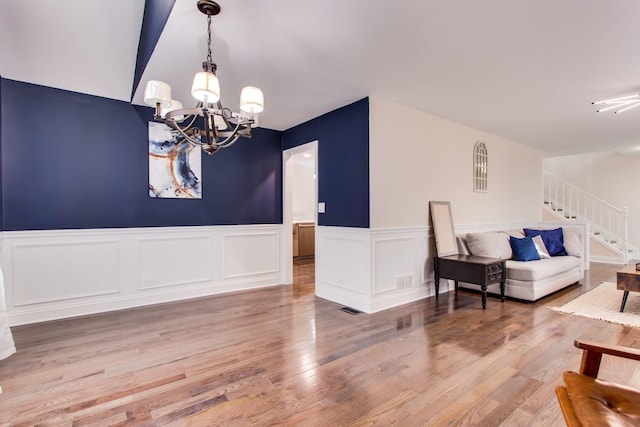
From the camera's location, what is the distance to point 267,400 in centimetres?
199

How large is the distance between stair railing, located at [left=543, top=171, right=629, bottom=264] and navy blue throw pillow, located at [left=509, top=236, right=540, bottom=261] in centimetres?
404

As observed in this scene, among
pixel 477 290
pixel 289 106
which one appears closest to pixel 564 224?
pixel 477 290

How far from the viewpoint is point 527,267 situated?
161 inches

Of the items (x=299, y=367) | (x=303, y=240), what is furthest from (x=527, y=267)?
(x=303, y=240)

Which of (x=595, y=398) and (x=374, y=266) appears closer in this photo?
(x=595, y=398)

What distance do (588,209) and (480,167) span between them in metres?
4.95

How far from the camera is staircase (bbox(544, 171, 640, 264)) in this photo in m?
7.34

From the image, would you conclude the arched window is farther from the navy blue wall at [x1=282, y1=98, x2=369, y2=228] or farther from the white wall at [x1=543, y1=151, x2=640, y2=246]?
the white wall at [x1=543, y1=151, x2=640, y2=246]

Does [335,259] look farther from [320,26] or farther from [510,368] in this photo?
[320,26]

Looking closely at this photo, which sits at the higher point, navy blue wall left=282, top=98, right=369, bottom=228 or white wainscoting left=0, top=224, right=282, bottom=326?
navy blue wall left=282, top=98, right=369, bottom=228

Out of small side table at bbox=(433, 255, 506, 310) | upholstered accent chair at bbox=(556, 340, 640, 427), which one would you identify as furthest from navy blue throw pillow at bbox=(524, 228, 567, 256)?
upholstered accent chair at bbox=(556, 340, 640, 427)

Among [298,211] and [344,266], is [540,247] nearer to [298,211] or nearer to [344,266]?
[344,266]

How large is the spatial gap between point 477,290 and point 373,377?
301cm

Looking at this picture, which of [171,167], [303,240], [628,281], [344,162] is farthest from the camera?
[303,240]
